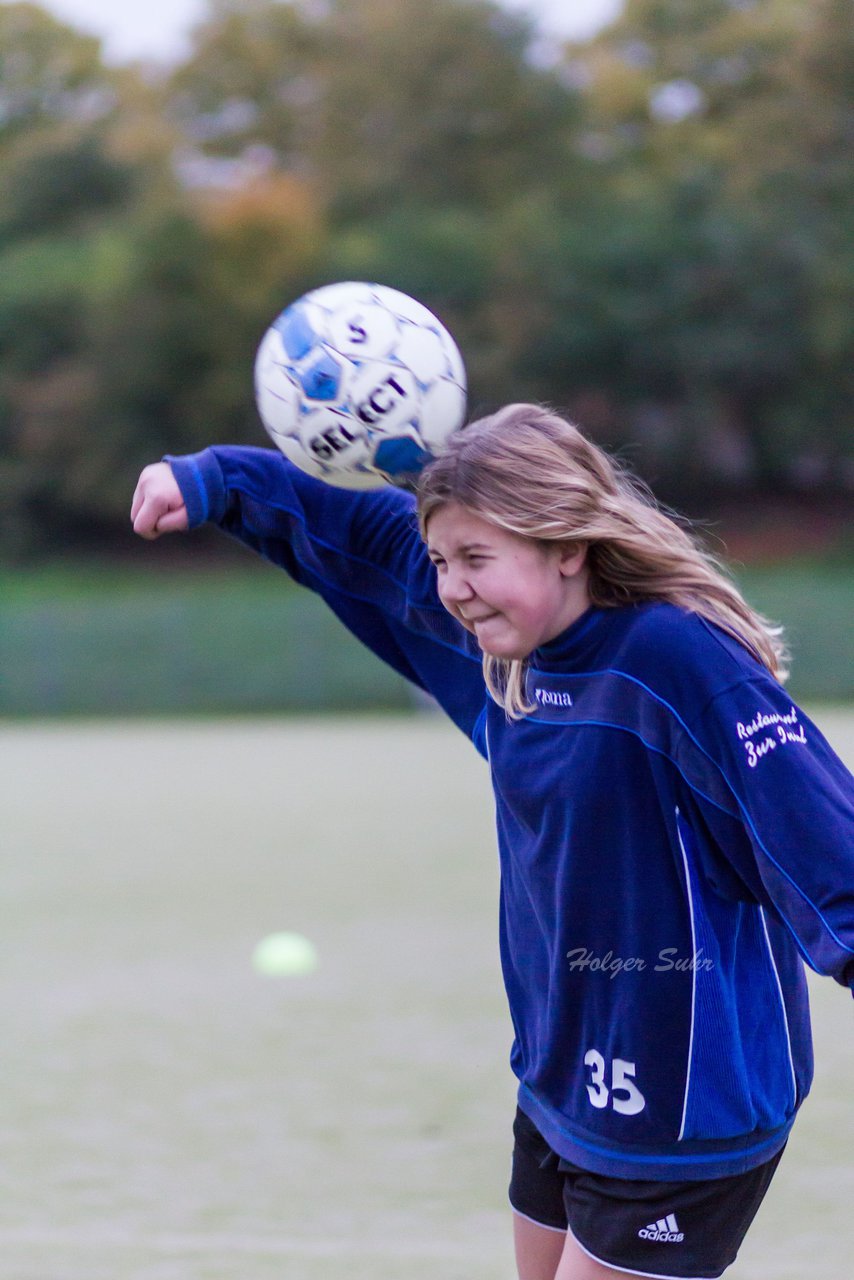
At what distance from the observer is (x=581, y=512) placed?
7.46 ft

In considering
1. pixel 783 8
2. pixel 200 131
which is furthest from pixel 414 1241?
Result: pixel 200 131

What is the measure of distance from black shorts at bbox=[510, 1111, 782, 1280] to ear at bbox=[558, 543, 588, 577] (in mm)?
850

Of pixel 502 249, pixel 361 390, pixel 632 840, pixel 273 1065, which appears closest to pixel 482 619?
pixel 632 840

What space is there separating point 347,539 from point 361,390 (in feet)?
0.85

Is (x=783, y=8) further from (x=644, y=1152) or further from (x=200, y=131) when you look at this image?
(x=644, y=1152)

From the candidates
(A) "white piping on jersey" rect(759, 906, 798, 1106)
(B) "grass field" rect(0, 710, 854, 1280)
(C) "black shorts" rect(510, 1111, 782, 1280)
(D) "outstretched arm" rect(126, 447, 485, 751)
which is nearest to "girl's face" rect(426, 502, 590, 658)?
(D) "outstretched arm" rect(126, 447, 485, 751)

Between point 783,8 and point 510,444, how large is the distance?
144ft

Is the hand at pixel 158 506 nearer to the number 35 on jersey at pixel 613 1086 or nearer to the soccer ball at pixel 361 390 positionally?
the soccer ball at pixel 361 390

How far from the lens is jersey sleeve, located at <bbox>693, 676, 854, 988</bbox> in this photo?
2.03 m

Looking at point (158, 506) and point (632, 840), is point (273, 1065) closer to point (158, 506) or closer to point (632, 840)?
point (158, 506)

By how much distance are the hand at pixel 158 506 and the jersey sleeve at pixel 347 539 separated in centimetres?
2

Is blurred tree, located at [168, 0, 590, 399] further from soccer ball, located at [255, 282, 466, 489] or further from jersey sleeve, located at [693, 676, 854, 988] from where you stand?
jersey sleeve, located at [693, 676, 854, 988]

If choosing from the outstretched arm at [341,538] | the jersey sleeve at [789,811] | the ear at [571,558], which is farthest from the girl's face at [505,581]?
the outstretched arm at [341,538]

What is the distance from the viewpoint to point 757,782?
208cm
